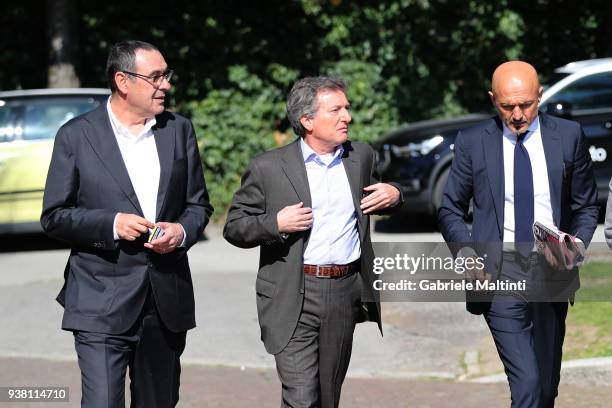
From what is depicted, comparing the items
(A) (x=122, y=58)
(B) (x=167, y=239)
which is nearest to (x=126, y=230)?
(B) (x=167, y=239)

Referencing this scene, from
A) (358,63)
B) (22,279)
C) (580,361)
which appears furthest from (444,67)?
(580,361)

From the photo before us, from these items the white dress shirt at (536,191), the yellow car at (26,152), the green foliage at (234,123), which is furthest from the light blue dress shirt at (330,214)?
the green foliage at (234,123)

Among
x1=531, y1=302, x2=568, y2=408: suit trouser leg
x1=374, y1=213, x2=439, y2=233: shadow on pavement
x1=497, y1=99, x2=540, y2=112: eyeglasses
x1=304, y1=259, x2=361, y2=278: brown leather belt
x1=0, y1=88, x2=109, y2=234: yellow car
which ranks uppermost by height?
x1=497, y1=99, x2=540, y2=112: eyeglasses

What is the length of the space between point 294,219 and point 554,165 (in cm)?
119

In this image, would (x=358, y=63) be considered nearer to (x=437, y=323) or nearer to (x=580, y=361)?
(x=437, y=323)

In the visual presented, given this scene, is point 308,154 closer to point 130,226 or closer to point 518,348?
point 130,226

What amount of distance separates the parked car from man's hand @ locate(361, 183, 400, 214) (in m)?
7.53

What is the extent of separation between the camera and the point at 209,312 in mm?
9617

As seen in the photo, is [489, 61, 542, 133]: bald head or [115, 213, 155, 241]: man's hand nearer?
[115, 213, 155, 241]: man's hand

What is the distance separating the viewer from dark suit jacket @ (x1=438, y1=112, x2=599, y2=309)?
508cm

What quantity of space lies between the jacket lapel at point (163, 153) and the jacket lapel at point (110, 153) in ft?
0.34

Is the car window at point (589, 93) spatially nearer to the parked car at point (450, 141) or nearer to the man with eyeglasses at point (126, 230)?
the parked car at point (450, 141)

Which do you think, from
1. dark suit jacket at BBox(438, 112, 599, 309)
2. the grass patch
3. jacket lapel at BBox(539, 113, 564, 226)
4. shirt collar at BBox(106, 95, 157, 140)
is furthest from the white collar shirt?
the grass patch

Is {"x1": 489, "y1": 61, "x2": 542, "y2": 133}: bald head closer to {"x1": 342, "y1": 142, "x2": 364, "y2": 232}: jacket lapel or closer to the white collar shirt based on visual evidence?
{"x1": 342, "y1": 142, "x2": 364, "y2": 232}: jacket lapel
